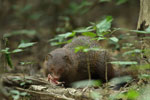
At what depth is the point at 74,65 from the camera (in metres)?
4.86

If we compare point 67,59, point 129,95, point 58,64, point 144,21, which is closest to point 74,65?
point 67,59

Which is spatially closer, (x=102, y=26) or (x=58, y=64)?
(x=102, y=26)

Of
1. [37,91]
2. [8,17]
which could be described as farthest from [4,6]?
[37,91]

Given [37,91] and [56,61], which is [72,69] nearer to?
[56,61]

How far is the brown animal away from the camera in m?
4.67

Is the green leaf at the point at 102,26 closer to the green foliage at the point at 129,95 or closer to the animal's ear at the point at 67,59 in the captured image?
the green foliage at the point at 129,95

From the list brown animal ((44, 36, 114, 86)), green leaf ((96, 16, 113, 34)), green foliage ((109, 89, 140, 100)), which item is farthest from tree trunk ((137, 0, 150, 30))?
green foliage ((109, 89, 140, 100))

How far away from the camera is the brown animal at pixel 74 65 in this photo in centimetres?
467

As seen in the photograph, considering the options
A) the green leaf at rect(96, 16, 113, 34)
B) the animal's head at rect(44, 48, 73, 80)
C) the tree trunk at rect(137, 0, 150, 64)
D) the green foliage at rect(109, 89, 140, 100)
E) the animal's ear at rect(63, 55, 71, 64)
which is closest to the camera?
the green foliage at rect(109, 89, 140, 100)

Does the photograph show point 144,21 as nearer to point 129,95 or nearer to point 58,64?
point 58,64

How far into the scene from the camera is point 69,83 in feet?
15.6

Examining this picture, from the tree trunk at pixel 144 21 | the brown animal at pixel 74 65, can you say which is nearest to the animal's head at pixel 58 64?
the brown animal at pixel 74 65

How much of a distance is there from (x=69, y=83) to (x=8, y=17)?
23.9ft

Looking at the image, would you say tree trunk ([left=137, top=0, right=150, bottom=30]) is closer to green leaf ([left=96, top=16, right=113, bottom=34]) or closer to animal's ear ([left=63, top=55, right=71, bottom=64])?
green leaf ([left=96, top=16, right=113, bottom=34])
